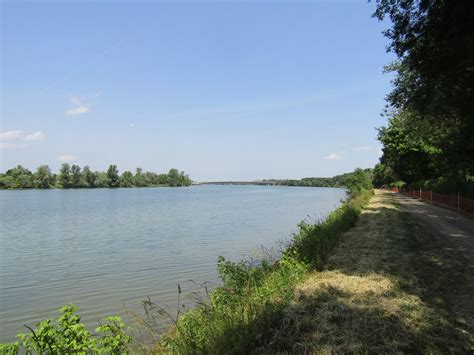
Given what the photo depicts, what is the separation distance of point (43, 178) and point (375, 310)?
160822 mm

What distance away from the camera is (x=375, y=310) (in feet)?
20.1

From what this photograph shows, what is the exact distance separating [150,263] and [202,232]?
30.7ft

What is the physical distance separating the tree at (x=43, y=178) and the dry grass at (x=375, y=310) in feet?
516

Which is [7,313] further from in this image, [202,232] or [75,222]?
[75,222]

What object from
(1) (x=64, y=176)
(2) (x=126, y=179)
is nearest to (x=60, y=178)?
(1) (x=64, y=176)

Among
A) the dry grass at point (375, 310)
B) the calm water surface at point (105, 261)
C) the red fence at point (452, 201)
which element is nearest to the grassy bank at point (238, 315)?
the dry grass at point (375, 310)

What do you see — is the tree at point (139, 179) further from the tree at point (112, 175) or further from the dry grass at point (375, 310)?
the dry grass at point (375, 310)

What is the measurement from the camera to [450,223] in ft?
59.8

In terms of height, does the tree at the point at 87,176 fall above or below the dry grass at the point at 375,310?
above

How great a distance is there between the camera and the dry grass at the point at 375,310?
16.5ft

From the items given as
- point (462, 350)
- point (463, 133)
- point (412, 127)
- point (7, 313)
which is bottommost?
point (7, 313)

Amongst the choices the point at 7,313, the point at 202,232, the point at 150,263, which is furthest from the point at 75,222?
the point at 7,313

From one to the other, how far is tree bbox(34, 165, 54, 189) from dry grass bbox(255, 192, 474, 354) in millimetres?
157428

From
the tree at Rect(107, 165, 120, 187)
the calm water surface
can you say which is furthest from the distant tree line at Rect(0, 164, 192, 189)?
the calm water surface
